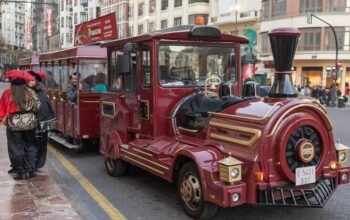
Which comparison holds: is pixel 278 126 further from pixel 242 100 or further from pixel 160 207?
pixel 160 207

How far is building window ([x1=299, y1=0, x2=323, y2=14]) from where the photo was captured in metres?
43.5

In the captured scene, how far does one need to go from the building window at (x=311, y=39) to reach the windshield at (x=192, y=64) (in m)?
38.7

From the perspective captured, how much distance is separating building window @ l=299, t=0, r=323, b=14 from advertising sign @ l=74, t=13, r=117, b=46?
31.8 meters

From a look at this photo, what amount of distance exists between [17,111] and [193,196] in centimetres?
321

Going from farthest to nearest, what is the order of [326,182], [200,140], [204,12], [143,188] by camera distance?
[204,12]
[143,188]
[200,140]
[326,182]

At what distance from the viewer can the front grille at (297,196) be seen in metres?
4.98

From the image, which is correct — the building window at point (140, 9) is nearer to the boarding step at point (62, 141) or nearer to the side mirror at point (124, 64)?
the boarding step at point (62, 141)

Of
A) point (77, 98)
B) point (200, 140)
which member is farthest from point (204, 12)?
point (200, 140)

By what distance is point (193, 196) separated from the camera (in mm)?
5523

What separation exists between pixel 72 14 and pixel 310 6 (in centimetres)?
5319

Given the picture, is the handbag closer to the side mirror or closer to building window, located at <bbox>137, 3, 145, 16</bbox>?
the side mirror

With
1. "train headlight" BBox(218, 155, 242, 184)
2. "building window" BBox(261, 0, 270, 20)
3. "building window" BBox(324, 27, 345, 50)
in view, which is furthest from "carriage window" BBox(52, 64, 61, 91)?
"building window" BBox(261, 0, 270, 20)

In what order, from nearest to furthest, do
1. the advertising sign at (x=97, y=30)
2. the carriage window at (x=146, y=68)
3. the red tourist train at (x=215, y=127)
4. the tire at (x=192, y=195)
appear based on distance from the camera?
the red tourist train at (x=215, y=127), the tire at (x=192, y=195), the carriage window at (x=146, y=68), the advertising sign at (x=97, y=30)

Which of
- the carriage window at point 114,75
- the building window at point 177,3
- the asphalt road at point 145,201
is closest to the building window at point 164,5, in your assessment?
the building window at point 177,3
